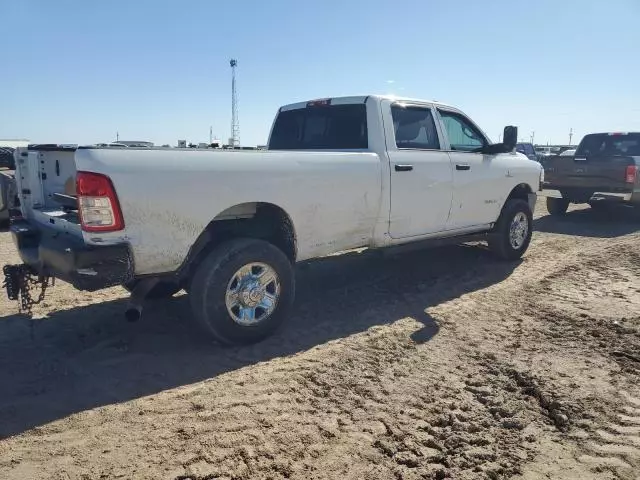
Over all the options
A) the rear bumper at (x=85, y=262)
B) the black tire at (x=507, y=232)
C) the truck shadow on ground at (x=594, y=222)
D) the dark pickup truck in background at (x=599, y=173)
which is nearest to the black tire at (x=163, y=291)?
Result: the rear bumper at (x=85, y=262)

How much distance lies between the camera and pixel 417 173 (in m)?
5.18

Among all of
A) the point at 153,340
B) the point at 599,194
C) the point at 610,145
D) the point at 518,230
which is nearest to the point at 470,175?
the point at 518,230

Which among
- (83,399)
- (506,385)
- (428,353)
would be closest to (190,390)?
(83,399)

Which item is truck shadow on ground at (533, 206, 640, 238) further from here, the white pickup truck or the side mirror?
the white pickup truck

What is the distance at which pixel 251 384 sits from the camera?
135 inches

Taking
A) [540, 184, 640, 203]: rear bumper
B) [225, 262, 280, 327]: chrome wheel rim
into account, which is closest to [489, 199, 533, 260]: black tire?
[225, 262, 280, 327]: chrome wheel rim

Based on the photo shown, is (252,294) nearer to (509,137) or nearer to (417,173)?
(417,173)

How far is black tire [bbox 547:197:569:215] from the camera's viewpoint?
38.9ft

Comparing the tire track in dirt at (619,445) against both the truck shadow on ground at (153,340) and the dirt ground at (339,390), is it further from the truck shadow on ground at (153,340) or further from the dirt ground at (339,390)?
the truck shadow on ground at (153,340)

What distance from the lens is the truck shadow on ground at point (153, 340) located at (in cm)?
327

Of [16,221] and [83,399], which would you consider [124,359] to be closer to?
[83,399]

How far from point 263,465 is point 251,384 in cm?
89

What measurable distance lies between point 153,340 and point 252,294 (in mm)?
933

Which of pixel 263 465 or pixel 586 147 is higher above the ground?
pixel 586 147
